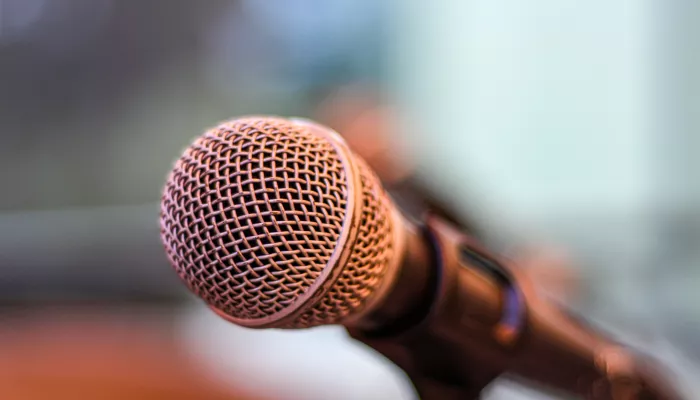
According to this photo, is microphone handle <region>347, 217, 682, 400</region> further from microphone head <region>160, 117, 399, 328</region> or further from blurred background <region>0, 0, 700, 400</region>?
blurred background <region>0, 0, 700, 400</region>

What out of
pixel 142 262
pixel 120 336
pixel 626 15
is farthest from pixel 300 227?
pixel 626 15

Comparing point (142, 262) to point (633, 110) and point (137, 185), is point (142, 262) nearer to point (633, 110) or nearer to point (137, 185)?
point (137, 185)

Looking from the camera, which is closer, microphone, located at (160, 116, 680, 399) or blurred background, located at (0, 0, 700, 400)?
microphone, located at (160, 116, 680, 399)

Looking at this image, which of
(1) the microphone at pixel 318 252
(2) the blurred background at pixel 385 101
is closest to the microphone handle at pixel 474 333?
(1) the microphone at pixel 318 252

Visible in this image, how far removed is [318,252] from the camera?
40 centimetres

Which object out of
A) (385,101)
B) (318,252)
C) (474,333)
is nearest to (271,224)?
(318,252)

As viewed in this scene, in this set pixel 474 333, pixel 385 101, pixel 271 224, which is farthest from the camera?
pixel 385 101

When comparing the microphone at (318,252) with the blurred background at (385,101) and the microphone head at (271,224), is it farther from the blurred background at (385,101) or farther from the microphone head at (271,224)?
the blurred background at (385,101)

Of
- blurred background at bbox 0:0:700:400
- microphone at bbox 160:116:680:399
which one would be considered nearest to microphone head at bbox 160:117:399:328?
microphone at bbox 160:116:680:399

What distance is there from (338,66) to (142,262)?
49.1 inches

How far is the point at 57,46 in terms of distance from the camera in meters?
3.03

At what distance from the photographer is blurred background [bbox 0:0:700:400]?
2801mm

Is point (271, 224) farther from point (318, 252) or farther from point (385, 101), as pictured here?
point (385, 101)

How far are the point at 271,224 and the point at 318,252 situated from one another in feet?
0.11
